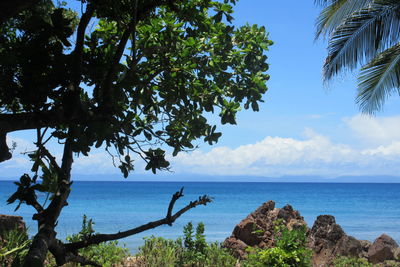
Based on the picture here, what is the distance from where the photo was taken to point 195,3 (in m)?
4.86

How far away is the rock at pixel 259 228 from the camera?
960 cm

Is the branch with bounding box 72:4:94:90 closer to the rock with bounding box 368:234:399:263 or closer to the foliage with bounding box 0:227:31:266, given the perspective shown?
the foliage with bounding box 0:227:31:266

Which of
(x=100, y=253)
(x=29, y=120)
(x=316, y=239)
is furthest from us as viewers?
(x=316, y=239)

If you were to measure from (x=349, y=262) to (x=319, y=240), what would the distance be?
92 cm

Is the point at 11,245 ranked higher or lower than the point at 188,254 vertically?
higher

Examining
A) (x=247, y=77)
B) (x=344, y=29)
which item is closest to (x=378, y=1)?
(x=344, y=29)

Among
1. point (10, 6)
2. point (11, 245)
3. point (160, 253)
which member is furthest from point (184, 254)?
point (10, 6)

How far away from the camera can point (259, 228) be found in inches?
392

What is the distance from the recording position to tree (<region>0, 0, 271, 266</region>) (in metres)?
3.34

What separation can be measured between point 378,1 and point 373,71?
1672 mm

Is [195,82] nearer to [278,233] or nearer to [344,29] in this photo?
[278,233]

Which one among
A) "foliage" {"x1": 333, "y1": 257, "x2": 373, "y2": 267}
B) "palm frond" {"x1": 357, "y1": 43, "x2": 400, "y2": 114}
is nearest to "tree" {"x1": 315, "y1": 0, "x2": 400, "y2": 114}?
"palm frond" {"x1": 357, "y1": 43, "x2": 400, "y2": 114}

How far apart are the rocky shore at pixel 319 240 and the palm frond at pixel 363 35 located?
342 centimetres

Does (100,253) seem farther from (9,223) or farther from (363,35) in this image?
(363,35)
